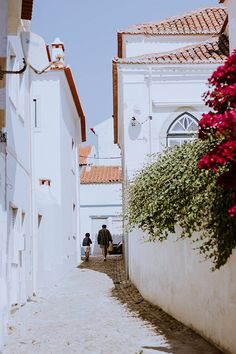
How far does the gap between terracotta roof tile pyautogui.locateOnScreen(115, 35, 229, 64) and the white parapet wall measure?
21.2 ft

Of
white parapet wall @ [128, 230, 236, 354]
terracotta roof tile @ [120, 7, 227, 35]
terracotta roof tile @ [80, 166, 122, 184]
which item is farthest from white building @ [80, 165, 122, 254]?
white parapet wall @ [128, 230, 236, 354]

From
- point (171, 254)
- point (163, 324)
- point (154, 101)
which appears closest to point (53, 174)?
point (154, 101)

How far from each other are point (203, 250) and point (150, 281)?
5181 mm

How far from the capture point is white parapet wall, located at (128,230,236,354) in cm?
707

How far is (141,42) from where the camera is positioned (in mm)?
21516

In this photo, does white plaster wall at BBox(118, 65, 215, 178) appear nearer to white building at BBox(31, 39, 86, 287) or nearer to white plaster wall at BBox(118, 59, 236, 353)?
white plaster wall at BBox(118, 59, 236, 353)

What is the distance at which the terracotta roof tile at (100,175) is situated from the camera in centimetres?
3906

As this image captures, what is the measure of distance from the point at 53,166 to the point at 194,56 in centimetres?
543

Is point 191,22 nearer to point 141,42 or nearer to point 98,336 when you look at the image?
point 141,42

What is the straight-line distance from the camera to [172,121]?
58.5 ft

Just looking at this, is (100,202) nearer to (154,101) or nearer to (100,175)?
(100,175)

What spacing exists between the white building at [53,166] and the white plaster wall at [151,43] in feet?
7.80

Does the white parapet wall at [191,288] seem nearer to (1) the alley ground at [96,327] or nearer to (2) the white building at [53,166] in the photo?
(1) the alley ground at [96,327]

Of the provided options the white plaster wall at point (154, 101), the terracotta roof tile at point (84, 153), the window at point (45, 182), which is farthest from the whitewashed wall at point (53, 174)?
the terracotta roof tile at point (84, 153)
